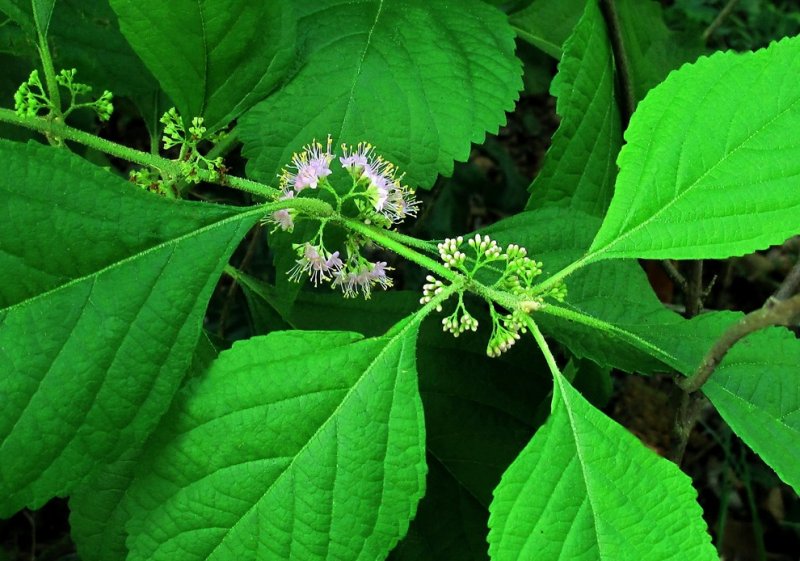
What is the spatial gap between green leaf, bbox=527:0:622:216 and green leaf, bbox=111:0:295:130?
22.7 inches

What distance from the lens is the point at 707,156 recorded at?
1.31m

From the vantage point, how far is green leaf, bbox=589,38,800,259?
128 centimetres

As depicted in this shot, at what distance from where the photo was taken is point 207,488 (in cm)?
130

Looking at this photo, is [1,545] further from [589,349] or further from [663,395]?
[663,395]

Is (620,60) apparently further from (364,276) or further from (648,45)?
(364,276)

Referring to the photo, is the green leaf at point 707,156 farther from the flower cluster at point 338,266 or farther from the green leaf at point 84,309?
the green leaf at point 84,309

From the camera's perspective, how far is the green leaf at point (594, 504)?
3.91ft

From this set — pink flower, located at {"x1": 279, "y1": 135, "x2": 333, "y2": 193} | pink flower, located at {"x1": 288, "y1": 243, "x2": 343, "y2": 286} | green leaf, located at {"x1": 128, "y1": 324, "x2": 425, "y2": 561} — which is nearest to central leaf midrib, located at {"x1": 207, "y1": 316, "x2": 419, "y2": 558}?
green leaf, located at {"x1": 128, "y1": 324, "x2": 425, "y2": 561}

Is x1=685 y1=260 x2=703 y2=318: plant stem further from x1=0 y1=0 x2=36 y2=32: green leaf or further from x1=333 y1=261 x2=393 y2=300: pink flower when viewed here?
x1=0 y1=0 x2=36 y2=32: green leaf

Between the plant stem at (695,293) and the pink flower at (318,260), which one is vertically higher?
the plant stem at (695,293)

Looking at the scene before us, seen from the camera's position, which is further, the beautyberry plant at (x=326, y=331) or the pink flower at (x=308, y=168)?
the pink flower at (x=308, y=168)

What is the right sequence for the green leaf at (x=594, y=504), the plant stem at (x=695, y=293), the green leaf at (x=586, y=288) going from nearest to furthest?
1. the green leaf at (x=594, y=504)
2. the green leaf at (x=586, y=288)
3. the plant stem at (x=695, y=293)

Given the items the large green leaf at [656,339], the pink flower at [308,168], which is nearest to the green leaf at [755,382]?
the large green leaf at [656,339]

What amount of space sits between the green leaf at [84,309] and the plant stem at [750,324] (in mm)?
743
